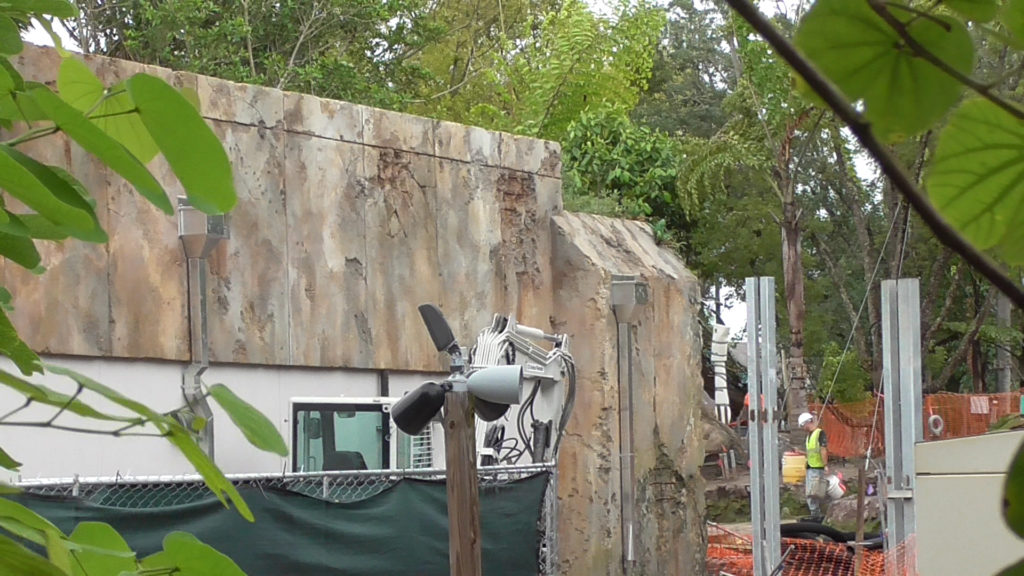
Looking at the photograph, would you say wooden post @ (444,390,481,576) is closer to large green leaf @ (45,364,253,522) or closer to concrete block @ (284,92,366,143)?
concrete block @ (284,92,366,143)

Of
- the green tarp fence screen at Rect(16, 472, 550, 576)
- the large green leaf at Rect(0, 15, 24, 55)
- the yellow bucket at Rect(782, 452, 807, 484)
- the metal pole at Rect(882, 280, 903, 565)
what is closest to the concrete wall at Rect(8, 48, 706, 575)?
the green tarp fence screen at Rect(16, 472, 550, 576)

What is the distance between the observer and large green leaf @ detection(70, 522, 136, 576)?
780 millimetres

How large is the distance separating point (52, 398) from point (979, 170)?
0.52 metres

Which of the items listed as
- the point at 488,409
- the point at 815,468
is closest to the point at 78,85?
the point at 488,409

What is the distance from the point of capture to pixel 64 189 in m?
0.76

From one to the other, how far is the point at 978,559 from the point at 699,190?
1758 centimetres

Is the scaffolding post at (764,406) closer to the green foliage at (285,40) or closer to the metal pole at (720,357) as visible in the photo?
the metal pole at (720,357)

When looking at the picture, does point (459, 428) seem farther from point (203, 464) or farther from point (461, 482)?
point (203, 464)

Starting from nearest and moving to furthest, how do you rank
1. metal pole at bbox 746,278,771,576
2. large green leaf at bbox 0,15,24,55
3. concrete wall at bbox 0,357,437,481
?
large green leaf at bbox 0,15,24,55, concrete wall at bbox 0,357,437,481, metal pole at bbox 746,278,771,576

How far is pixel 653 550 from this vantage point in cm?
1244

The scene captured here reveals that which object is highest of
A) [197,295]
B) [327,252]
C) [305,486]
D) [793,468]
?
[327,252]

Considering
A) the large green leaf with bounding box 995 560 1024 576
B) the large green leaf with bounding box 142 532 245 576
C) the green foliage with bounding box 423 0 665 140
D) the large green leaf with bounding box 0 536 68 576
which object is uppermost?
the green foliage with bounding box 423 0 665 140

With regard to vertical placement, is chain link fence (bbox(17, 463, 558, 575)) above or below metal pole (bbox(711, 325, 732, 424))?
below

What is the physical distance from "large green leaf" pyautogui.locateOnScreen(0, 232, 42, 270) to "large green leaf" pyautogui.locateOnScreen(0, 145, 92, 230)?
0.29 ft
